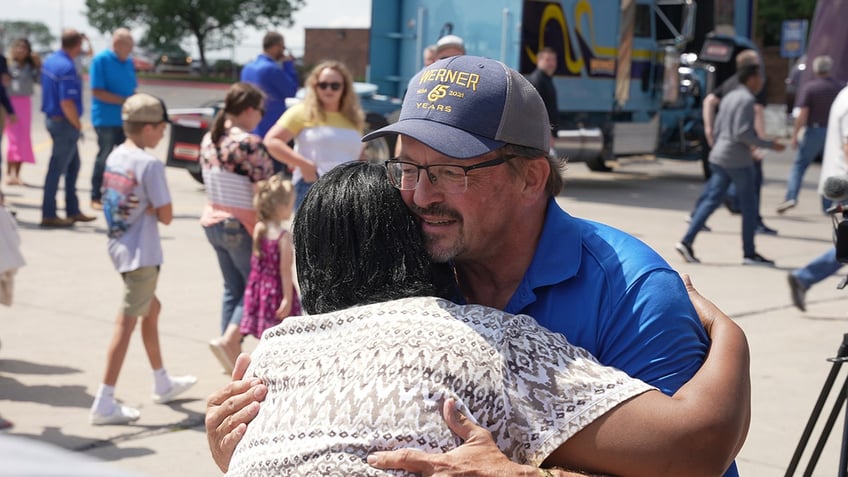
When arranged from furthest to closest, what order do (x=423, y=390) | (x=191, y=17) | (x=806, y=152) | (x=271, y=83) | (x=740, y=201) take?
(x=191, y=17) < (x=806, y=152) < (x=271, y=83) < (x=740, y=201) < (x=423, y=390)

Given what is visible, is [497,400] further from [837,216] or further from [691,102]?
[691,102]

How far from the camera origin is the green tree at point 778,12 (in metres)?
40.4

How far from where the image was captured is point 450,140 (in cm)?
226

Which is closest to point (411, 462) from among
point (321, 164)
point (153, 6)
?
point (321, 164)

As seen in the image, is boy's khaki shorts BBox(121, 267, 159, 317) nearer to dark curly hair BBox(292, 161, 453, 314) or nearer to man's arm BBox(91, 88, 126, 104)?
dark curly hair BBox(292, 161, 453, 314)

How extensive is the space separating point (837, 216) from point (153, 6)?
7698cm

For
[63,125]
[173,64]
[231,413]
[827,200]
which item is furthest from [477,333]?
[173,64]

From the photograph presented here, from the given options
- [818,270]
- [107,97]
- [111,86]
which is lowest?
[818,270]

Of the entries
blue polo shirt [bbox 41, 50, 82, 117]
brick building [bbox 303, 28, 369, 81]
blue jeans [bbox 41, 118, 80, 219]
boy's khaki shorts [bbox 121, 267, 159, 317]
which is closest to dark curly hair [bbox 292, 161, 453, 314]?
boy's khaki shorts [bbox 121, 267, 159, 317]

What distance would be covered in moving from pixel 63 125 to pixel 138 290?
255 inches

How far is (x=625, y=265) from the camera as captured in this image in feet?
7.32

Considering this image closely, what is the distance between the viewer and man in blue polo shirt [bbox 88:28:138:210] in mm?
11109

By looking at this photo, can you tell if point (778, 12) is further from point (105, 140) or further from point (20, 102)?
point (105, 140)

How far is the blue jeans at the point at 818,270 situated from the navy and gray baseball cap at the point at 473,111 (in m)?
6.24
